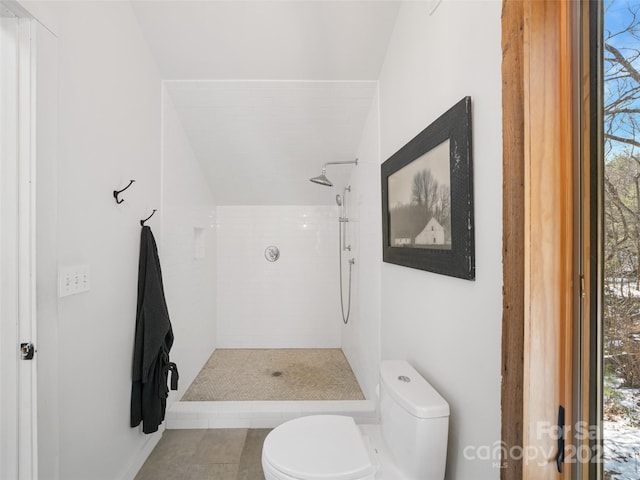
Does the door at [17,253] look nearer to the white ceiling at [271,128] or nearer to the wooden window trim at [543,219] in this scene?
the white ceiling at [271,128]

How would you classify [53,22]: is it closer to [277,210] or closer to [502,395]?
[502,395]

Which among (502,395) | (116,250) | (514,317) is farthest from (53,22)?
(502,395)

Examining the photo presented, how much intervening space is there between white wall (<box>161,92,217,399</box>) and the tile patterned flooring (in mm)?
371

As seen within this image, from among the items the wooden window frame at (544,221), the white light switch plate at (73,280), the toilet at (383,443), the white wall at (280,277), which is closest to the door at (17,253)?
the white light switch plate at (73,280)

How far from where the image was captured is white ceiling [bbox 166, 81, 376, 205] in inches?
89.8

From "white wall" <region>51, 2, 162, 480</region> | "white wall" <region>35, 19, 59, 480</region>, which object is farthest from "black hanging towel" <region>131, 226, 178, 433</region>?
"white wall" <region>35, 19, 59, 480</region>

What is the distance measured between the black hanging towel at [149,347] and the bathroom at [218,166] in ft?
0.17

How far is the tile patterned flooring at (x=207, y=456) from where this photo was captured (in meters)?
1.72

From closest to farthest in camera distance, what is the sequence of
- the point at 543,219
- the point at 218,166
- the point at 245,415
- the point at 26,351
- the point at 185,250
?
the point at 543,219
the point at 26,351
the point at 245,415
the point at 185,250
the point at 218,166

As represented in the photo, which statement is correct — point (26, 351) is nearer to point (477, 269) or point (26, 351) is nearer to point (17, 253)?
point (17, 253)

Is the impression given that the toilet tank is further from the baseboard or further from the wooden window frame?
the baseboard

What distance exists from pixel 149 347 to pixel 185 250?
1.01 metres

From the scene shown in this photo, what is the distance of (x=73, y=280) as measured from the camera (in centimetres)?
128

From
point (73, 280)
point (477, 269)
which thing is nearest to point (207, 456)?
point (73, 280)
